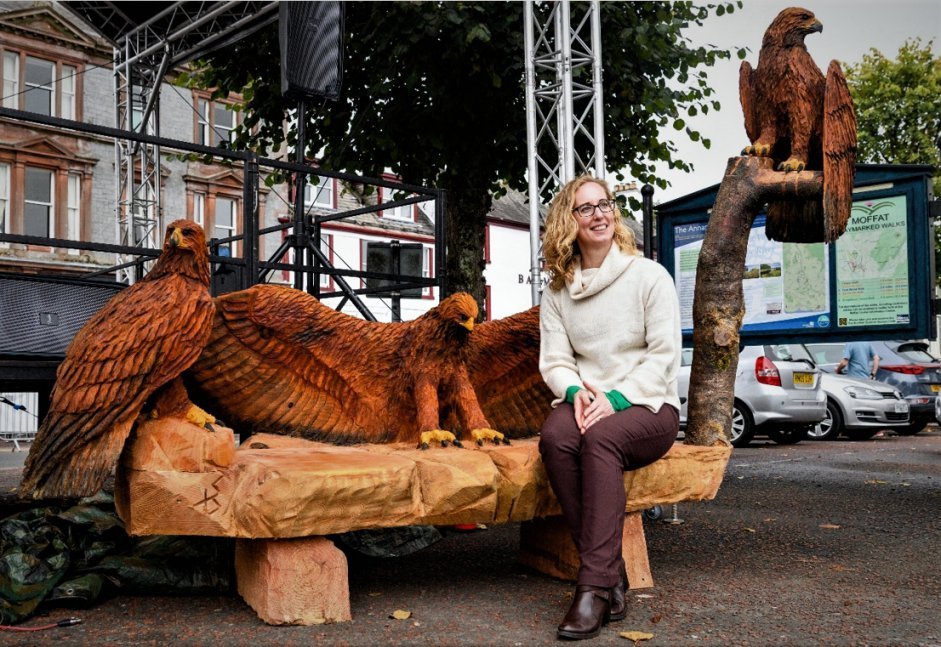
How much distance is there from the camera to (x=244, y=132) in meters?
10.4

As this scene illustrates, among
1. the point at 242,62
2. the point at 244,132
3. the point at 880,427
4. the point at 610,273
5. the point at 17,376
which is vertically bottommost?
the point at 880,427

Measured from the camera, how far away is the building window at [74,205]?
17.7 m

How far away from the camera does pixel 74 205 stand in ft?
58.6

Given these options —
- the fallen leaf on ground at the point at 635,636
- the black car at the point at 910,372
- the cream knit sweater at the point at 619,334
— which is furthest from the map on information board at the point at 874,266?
the black car at the point at 910,372

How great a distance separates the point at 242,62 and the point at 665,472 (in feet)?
26.3

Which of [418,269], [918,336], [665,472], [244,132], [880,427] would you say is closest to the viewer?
[665,472]

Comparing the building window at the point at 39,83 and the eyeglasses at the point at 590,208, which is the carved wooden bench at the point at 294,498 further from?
the building window at the point at 39,83

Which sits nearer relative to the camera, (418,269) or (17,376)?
(17,376)

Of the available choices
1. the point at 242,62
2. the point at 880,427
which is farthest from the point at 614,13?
the point at 880,427

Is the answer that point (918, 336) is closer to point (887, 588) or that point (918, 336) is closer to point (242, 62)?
point (887, 588)

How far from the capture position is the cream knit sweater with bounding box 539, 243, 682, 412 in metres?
3.07

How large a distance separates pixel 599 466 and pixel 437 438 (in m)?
0.76

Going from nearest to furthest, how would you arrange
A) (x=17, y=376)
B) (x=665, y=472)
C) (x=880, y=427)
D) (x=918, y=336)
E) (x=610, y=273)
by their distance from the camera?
(x=610, y=273), (x=665, y=472), (x=17, y=376), (x=918, y=336), (x=880, y=427)

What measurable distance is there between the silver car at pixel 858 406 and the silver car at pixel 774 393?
724 millimetres
